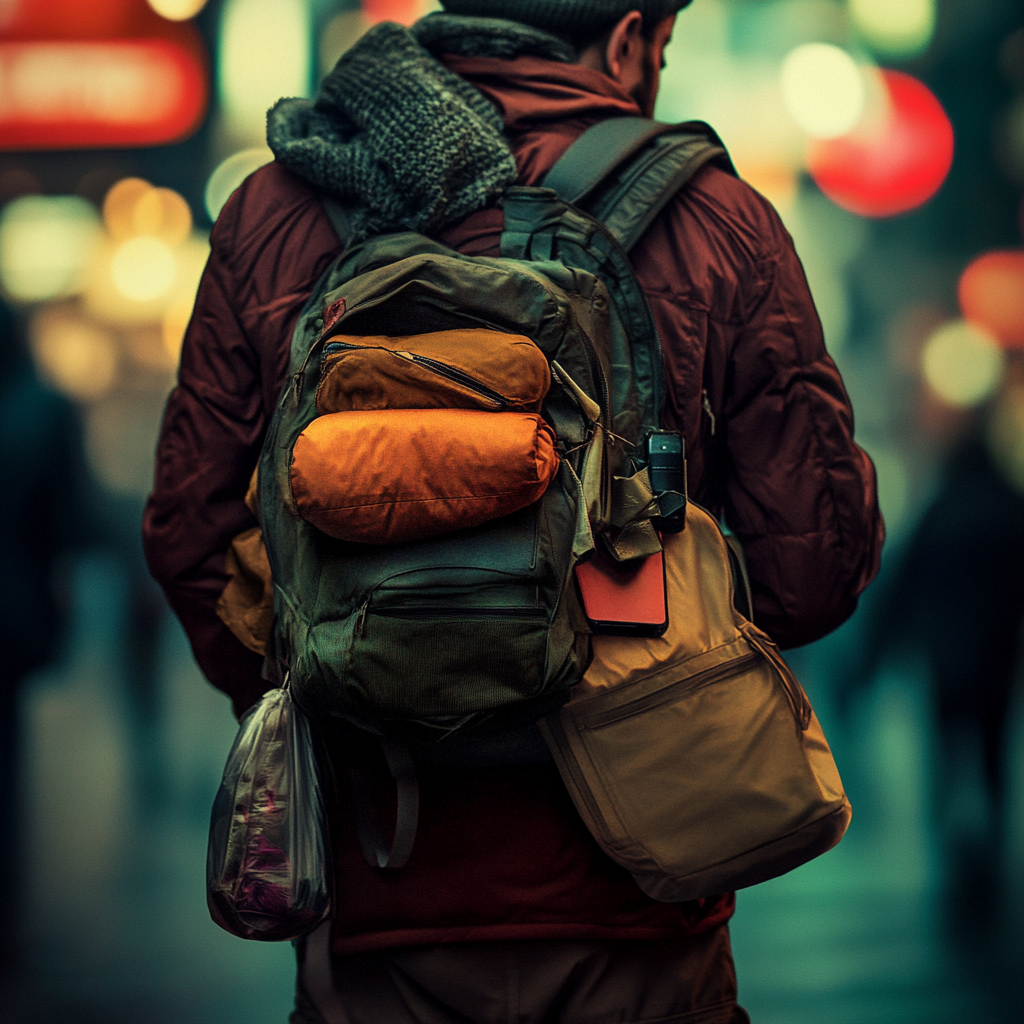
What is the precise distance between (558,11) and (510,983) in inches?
49.0

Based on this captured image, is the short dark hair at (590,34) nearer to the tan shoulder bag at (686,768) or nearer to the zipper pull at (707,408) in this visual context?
the zipper pull at (707,408)

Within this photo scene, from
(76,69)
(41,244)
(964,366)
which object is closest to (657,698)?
(76,69)

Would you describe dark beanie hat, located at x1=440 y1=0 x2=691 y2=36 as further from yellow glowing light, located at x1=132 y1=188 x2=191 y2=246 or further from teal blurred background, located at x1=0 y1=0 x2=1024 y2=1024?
yellow glowing light, located at x1=132 y1=188 x2=191 y2=246

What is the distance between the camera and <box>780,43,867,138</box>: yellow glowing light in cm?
780

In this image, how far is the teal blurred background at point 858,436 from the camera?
3.64 m

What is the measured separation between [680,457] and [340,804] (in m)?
0.60

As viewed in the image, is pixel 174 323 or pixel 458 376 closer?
pixel 458 376

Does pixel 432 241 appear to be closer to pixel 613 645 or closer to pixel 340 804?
pixel 613 645

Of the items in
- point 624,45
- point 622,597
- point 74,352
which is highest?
point 624,45

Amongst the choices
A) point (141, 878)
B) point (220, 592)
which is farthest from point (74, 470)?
point (220, 592)

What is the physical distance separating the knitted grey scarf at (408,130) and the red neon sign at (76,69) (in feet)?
13.3

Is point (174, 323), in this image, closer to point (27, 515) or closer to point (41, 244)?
point (41, 244)

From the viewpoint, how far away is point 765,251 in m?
1.54

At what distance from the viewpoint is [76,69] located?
515 cm
